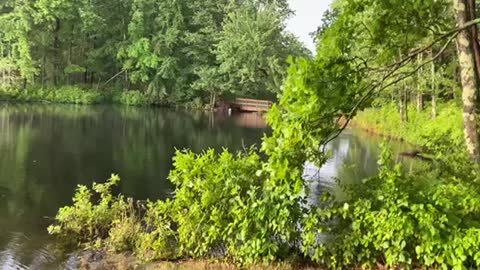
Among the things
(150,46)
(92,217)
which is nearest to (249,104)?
(150,46)

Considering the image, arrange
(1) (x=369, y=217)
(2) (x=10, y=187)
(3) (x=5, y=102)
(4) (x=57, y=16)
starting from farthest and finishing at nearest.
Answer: (4) (x=57, y=16)
(3) (x=5, y=102)
(2) (x=10, y=187)
(1) (x=369, y=217)

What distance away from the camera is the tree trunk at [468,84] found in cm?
628

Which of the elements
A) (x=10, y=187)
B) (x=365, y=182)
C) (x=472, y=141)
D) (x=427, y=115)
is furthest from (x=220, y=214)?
(x=427, y=115)

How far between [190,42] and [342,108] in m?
37.8

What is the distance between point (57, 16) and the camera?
129ft

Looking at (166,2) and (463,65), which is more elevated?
(166,2)

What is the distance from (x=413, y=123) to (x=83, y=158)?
16.3m

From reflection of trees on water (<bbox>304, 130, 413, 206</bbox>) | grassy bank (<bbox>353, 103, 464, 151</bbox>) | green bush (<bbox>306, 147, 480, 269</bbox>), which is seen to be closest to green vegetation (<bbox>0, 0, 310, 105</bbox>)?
grassy bank (<bbox>353, 103, 464, 151</bbox>)

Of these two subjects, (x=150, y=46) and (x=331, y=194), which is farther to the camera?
(x=150, y=46)

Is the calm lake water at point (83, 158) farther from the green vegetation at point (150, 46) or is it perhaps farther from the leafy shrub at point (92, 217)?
the green vegetation at point (150, 46)

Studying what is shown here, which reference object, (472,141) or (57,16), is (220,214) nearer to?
(472,141)

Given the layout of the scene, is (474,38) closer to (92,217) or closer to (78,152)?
(92,217)

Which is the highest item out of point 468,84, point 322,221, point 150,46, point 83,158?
point 150,46

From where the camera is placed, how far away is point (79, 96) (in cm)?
4100
